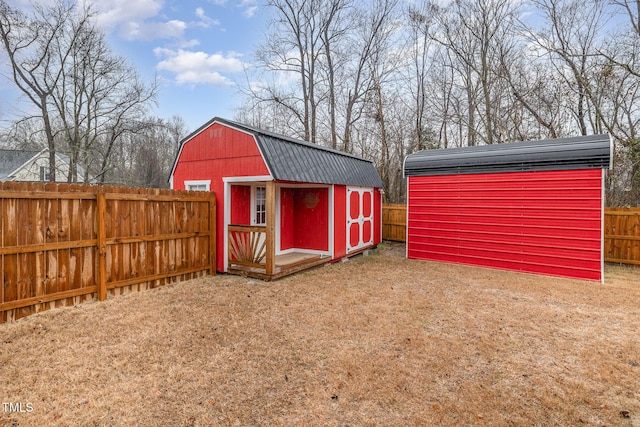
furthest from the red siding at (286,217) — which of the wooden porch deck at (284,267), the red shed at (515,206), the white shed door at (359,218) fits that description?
the red shed at (515,206)

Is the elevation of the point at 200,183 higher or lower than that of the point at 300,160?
lower

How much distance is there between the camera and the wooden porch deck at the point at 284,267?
6.25 m

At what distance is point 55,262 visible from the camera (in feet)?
14.0

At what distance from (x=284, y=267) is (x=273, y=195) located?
1.58 meters

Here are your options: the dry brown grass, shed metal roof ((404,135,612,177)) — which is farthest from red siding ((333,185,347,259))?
the dry brown grass

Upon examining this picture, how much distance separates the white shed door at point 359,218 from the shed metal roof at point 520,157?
4.93 ft

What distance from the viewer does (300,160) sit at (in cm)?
680

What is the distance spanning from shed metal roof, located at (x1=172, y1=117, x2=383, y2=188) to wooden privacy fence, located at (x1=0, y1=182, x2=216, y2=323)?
65.1 inches

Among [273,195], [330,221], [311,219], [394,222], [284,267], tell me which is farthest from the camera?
[394,222]

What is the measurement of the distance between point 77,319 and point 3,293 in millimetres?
860

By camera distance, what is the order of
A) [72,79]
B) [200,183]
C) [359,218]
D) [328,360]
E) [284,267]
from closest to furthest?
[328,360] → [284,267] → [200,183] → [359,218] → [72,79]

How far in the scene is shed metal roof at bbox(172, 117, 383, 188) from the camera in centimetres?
605

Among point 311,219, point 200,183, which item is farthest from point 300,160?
point 200,183

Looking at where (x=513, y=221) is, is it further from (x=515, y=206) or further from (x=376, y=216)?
(x=376, y=216)
